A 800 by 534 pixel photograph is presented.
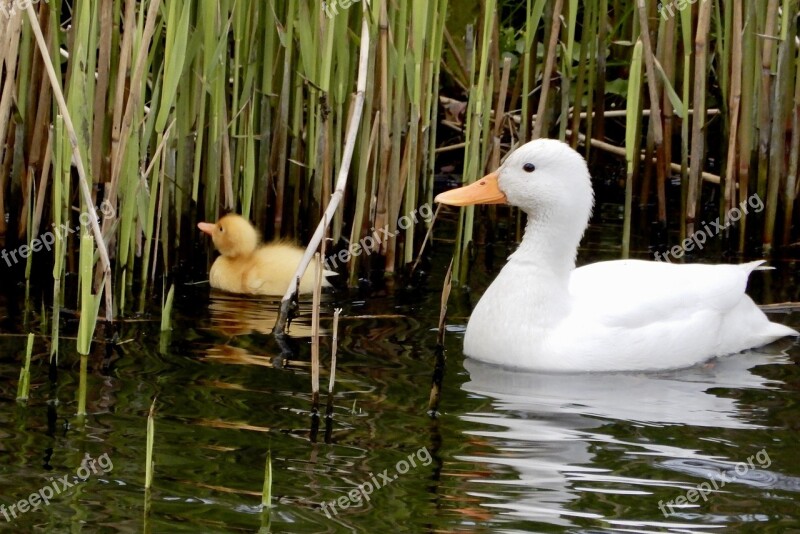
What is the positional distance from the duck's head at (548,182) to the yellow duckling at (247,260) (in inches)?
45.3

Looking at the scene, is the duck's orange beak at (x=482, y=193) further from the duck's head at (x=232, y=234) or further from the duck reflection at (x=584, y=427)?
the duck's head at (x=232, y=234)

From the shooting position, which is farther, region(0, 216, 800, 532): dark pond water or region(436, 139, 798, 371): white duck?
region(436, 139, 798, 371): white duck

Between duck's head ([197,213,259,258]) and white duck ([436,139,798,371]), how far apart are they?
3.84 ft

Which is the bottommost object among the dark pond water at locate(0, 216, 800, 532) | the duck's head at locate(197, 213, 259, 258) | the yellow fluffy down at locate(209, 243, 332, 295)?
the dark pond water at locate(0, 216, 800, 532)

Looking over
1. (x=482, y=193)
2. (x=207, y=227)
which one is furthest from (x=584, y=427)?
(x=207, y=227)

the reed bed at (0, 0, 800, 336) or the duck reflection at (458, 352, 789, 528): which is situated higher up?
the reed bed at (0, 0, 800, 336)

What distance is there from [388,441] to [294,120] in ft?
8.84

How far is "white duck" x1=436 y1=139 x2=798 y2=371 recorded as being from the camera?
5.59 m

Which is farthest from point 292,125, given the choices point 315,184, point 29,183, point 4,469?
point 4,469

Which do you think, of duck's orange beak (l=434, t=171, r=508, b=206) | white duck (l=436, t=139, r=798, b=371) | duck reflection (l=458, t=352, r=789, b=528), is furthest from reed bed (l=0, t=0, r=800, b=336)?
duck reflection (l=458, t=352, r=789, b=528)

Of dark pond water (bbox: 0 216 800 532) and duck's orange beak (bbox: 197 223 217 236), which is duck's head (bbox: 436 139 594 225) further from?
duck's orange beak (bbox: 197 223 217 236)

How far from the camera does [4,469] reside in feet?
13.2

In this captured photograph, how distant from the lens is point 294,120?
6.72 meters

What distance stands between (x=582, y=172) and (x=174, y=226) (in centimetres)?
206
